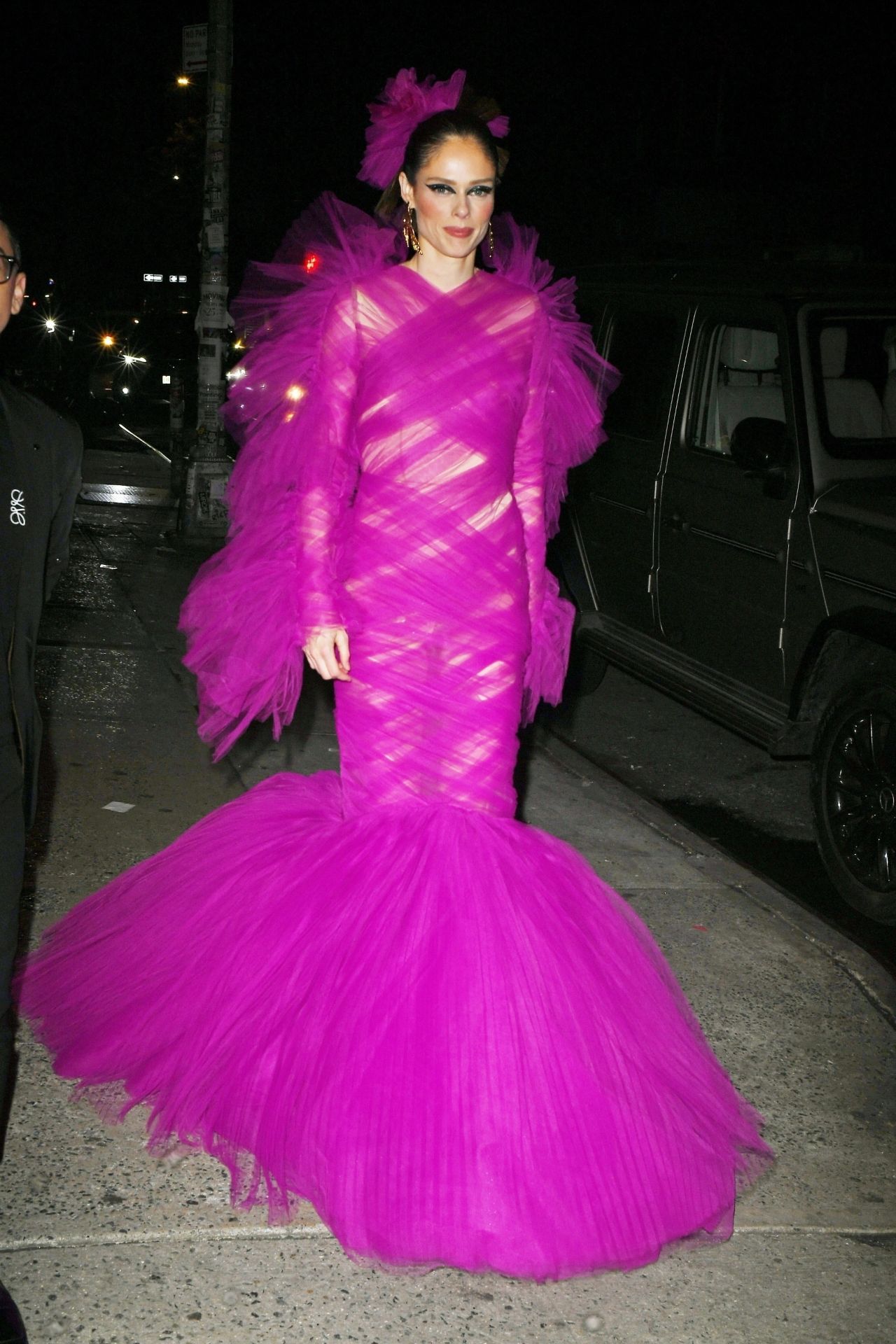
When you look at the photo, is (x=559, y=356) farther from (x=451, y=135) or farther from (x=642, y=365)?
(x=642, y=365)

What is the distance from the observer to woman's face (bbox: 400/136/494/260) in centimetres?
324

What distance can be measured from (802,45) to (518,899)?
26.1 m

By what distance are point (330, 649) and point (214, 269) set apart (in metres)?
11.0

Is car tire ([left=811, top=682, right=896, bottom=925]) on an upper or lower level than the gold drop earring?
lower

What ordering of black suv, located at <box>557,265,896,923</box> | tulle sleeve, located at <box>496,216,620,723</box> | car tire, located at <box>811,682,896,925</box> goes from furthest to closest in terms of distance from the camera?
black suv, located at <box>557,265,896,923</box>
car tire, located at <box>811,682,896,925</box>
tulle sleeve, located at <box>496,216,620,723</box>

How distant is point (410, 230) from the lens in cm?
333

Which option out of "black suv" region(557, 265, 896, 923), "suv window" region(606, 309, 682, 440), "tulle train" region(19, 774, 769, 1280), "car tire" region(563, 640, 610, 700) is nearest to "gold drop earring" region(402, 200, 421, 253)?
"tulle train" region(19, 774, 769, 1280)

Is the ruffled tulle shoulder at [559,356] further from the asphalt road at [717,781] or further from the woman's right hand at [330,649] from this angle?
the asphalt road at [717,781]

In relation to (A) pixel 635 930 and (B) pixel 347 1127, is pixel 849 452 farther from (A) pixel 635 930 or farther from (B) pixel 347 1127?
(B) pixel 347 1127

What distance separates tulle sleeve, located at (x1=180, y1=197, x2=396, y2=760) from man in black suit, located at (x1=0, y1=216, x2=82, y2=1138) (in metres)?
0.76

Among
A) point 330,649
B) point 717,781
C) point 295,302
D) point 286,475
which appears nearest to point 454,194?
point 295,302

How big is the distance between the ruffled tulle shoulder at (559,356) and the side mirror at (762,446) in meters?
2.18

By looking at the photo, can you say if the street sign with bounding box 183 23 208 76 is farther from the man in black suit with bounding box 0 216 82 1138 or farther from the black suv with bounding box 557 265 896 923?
the man in black suit with bounding box 0 216 82 1138

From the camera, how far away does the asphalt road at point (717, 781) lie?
224 inches
